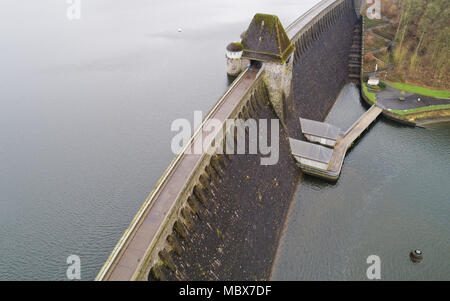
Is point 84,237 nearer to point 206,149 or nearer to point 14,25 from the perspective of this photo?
point 206,149

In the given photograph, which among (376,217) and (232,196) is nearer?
(232,196)

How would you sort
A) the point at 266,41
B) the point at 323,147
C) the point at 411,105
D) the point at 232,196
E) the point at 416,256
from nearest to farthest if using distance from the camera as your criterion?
the point at 232,196, the point at 416,256, the point at 266,41, the point at 323,147, the point at 411,105

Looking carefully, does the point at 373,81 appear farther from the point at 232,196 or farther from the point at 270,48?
the point at 232,196

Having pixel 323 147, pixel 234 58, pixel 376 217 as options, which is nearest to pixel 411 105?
pixel 323 147

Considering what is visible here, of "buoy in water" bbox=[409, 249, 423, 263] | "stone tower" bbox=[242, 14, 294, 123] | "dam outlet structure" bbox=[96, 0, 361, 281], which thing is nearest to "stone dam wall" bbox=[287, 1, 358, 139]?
"dam outlet structure" bbox=[96, 0, 361, 281]

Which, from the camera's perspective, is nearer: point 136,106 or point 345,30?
point 136,106

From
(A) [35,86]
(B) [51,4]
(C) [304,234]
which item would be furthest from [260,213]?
(B) [51,4]

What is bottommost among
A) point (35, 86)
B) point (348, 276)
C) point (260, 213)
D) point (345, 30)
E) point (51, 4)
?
point (348, 276)
